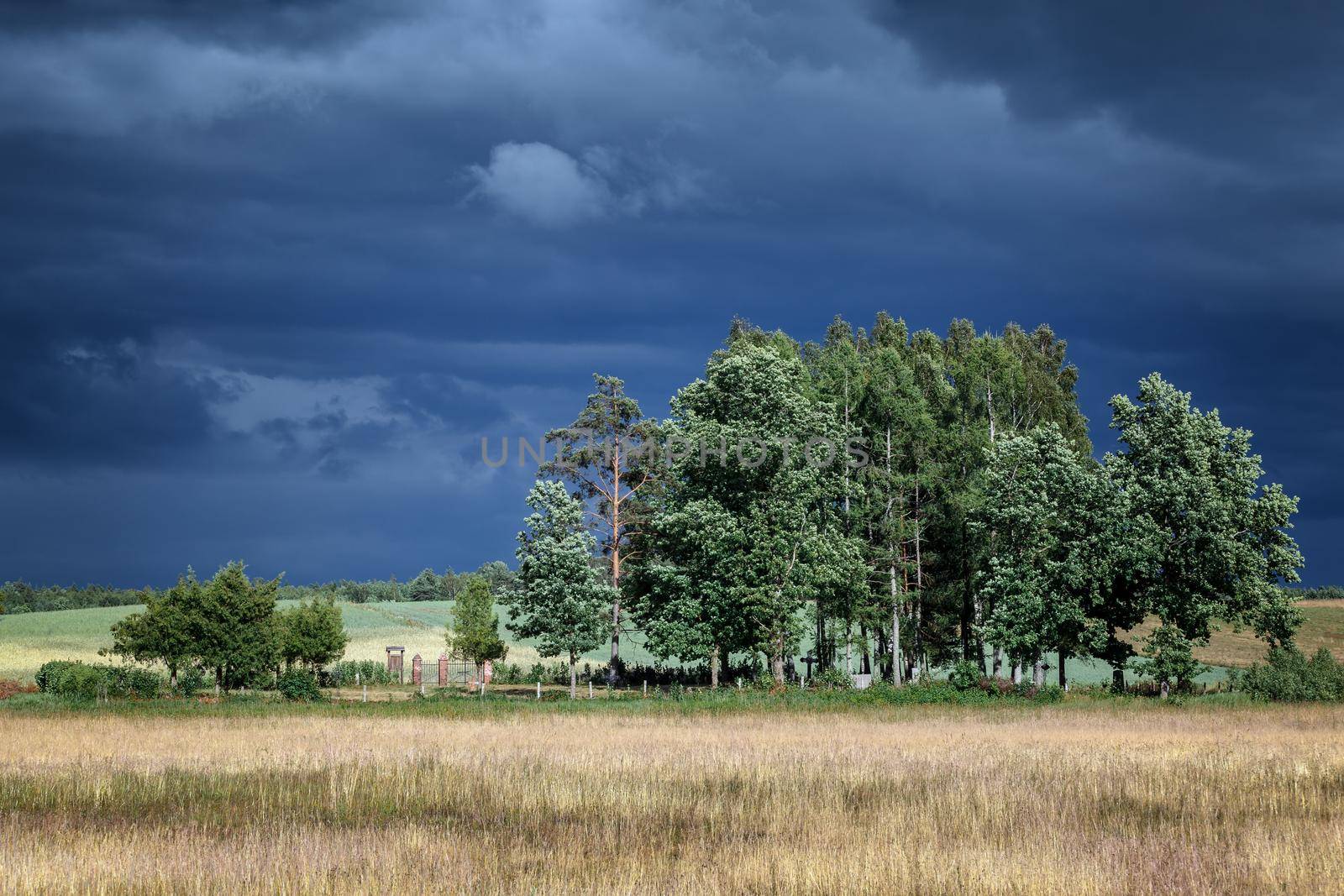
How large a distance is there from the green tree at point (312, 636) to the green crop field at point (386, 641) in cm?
1999

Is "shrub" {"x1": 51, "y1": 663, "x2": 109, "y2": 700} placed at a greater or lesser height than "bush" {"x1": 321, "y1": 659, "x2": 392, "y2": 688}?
greater

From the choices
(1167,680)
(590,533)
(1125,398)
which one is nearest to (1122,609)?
(1167,680)

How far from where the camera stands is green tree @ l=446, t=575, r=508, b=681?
238 feet

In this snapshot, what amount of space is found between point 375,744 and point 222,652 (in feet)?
91.0

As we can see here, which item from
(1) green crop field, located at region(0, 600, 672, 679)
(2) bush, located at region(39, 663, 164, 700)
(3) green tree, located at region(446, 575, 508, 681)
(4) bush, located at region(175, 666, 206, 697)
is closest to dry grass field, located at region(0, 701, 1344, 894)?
(2) bush, located at region(39, 663, 164, 700)

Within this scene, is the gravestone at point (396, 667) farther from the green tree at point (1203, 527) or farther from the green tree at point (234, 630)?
the green tree at point (1203, 527)

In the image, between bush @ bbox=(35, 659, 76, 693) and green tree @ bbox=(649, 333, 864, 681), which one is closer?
bush @ bbox=(35, 659, 76, 693)

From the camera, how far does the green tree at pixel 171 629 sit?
168 feet

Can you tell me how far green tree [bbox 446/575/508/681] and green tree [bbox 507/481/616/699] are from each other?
14.2 m

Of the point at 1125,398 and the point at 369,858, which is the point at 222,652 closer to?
the point at 369,858

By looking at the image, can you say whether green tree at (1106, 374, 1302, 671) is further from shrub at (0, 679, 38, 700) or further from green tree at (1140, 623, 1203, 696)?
shrub at (0, 679, 38, 700)

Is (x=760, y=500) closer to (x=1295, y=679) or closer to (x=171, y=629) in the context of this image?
(x=1295, y=679)

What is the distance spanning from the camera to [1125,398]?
181 ft

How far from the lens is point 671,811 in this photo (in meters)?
17.3
